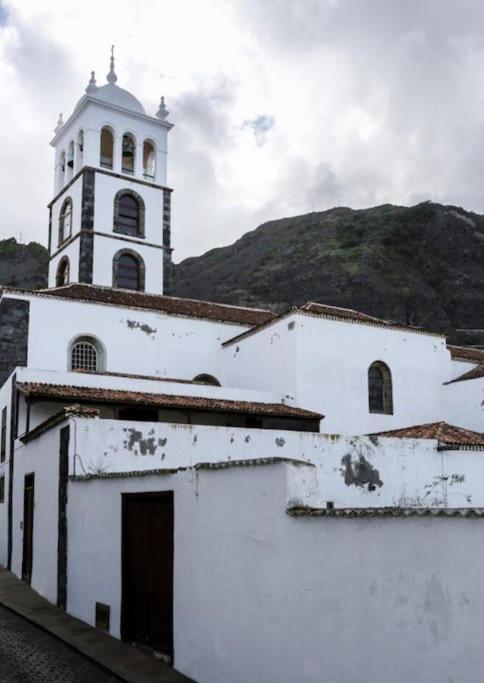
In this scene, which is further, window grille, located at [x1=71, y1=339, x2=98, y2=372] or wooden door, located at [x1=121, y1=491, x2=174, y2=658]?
window grille, located at [x1=71, y1=339, x2=98, y2=372]

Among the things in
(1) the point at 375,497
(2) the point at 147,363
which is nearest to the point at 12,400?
(2) the point at 147,363

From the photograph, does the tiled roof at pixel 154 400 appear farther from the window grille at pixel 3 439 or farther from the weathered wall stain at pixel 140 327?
the weathered wall stain at pixel 140 327

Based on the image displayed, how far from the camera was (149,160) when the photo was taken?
32.3 metres

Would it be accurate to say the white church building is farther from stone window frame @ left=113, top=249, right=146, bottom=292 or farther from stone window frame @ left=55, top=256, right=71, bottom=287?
stone window frame @ left=55, top=256, right=71, bottom=287

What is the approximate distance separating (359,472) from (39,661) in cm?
820

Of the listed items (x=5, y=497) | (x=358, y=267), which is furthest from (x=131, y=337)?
(x=358, y=267)

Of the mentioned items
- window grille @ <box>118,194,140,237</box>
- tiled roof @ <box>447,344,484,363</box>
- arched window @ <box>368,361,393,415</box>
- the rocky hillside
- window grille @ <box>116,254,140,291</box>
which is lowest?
arched window @ <box>368,361,393,415</box>

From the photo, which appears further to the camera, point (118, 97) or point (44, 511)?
point (118, 97)

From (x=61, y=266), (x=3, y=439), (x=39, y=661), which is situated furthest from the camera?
(x=61, y=266)

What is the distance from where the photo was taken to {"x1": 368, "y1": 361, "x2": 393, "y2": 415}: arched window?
24.3 meters

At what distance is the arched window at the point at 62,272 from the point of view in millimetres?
30248

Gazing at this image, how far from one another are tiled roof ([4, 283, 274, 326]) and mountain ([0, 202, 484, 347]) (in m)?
42.0

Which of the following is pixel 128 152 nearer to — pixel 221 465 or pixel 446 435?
pixel 446 435

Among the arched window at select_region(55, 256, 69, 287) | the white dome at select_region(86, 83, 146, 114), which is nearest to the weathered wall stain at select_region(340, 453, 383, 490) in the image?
the arched window at select_region(55, 256, 69, 287)
